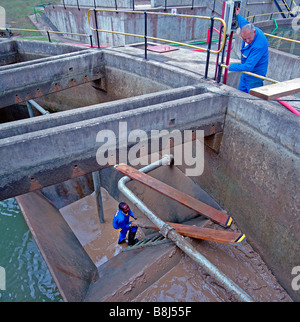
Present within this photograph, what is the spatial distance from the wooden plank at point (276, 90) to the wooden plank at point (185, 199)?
6.61 ft

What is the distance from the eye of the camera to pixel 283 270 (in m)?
3.75

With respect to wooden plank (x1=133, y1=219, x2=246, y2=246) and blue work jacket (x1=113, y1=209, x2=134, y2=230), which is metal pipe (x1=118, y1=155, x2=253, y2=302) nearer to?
wooden plank (x1=133, y1=219, x2=246, y2=246)

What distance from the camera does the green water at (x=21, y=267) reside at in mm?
4469

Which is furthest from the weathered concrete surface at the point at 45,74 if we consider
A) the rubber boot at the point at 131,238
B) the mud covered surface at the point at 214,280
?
the mud covered surface at the point at 214,280

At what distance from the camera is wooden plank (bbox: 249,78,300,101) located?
3.18 m

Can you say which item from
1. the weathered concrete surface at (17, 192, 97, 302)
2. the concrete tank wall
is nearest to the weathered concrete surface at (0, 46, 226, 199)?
the weathered concrete surface at (17, 192, 97, 302)

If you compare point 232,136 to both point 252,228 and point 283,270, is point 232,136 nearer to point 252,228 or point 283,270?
point 252,228

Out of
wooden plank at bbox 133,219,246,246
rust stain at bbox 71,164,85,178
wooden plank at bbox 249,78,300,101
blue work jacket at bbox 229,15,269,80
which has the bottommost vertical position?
wooden plank at bbox 133,219,246,246

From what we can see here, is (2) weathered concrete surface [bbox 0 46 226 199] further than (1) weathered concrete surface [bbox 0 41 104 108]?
No

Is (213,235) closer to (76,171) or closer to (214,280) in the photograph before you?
(214,280)

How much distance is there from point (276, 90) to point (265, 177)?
1.32m

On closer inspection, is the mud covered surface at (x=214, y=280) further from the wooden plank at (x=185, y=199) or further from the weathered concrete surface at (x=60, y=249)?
the weathered concrete surface at (x=60, y=249)

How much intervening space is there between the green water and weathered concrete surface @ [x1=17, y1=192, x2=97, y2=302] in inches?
22.2
